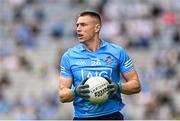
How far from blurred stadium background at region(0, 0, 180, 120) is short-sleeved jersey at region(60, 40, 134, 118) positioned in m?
11.5

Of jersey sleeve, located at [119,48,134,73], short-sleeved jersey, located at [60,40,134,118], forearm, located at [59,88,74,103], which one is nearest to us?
forearm, located at [59,88,74,103]

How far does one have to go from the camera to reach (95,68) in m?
8.69

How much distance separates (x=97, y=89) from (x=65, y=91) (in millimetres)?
345

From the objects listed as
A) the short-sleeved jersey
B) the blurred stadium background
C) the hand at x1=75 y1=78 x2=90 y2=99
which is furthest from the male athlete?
the blurred stadium background

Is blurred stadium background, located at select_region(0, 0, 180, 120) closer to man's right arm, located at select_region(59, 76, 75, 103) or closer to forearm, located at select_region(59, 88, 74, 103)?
man's right arm, located at select_region(59, 76, 75, 103)

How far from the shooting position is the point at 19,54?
24484 mm

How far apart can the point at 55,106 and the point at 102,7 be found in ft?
21.8

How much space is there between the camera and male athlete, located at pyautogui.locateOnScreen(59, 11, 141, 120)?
8688 millimetres

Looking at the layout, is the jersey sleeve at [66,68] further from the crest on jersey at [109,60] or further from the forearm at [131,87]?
the forearm at [131,87]

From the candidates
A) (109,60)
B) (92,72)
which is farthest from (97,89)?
(109,60)

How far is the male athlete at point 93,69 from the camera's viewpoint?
8.69 meters

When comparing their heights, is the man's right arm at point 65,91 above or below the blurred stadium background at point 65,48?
above

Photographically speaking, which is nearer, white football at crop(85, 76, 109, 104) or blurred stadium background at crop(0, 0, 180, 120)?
white football at crop(85, 76, 109, 104)

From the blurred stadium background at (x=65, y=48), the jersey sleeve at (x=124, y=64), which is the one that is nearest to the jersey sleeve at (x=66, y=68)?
the jersey sleeve at (x=124, y=64)
